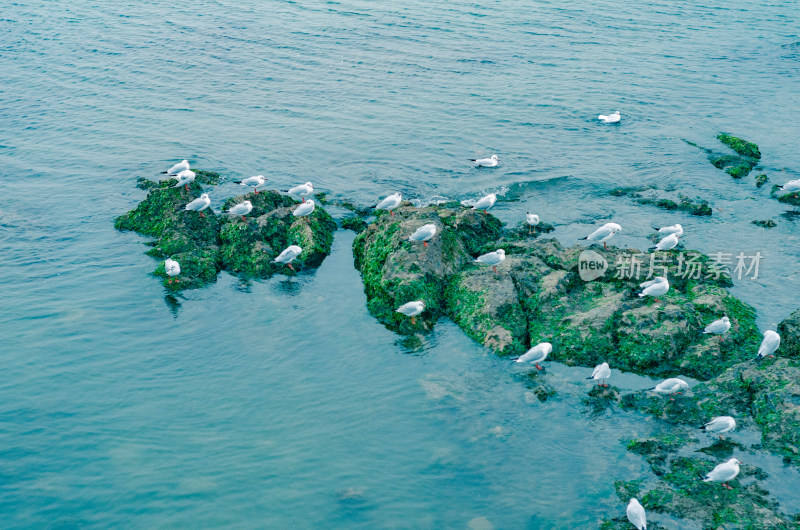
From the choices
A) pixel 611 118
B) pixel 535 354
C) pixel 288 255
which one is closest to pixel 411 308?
pixel 535 354

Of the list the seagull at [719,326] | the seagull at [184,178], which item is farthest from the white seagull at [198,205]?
the seagull at [719,326]

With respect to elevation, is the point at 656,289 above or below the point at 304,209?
below

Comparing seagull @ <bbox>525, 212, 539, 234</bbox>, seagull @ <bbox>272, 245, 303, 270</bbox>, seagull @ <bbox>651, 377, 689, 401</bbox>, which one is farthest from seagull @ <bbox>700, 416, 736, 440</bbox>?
seagull @ <bbox>272, 245, 303, 270</bbox>

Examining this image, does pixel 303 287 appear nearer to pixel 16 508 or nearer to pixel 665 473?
pixel 16 508

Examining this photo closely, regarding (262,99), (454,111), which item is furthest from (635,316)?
(262,99)

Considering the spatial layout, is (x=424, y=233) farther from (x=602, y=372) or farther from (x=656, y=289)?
(x=656, y=289)

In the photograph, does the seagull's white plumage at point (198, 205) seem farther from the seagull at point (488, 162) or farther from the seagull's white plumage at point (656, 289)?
the seagull's white plumage at point (656, 289)
